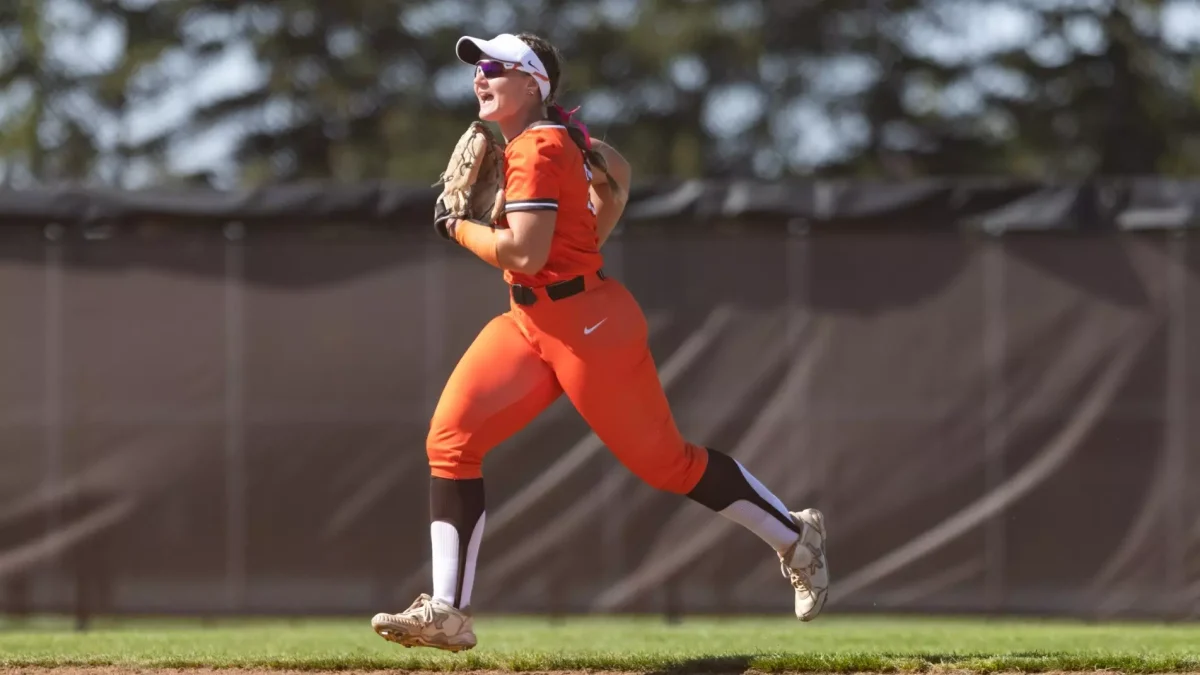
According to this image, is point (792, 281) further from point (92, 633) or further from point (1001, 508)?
point (92, 633)

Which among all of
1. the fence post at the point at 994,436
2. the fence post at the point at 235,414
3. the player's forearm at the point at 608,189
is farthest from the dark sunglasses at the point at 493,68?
the fence post at the point at 994,436

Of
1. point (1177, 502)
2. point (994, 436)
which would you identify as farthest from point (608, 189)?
point (1177, 502)

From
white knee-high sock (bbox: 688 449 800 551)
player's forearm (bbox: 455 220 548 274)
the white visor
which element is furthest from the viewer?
white knee-high sock (bbox: 688 449 800 551)

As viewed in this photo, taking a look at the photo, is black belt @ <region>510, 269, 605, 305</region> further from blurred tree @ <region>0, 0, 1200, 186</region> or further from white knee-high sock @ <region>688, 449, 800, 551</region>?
blurred tree @ <region>0, 0, 1200, 186</region>

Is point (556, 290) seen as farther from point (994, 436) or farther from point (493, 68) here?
point (994, 436)

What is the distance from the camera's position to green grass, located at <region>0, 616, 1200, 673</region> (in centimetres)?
568

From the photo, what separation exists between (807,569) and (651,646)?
131 centimetres

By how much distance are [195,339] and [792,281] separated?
3.00m

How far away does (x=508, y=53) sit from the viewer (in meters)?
5.19

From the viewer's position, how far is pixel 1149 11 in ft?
87.4

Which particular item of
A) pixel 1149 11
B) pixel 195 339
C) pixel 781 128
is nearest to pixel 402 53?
pixel 781 128

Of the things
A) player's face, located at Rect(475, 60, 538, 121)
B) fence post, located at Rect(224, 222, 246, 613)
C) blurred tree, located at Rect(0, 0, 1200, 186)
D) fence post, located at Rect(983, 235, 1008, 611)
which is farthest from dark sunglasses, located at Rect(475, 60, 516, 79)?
blurred tree, located at Rect(0, 0, 1200, 186)

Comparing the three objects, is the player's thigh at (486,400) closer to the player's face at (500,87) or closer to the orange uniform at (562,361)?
the orange uniform at (562,361)

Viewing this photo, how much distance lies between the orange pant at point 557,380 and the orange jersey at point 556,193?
78 mm
